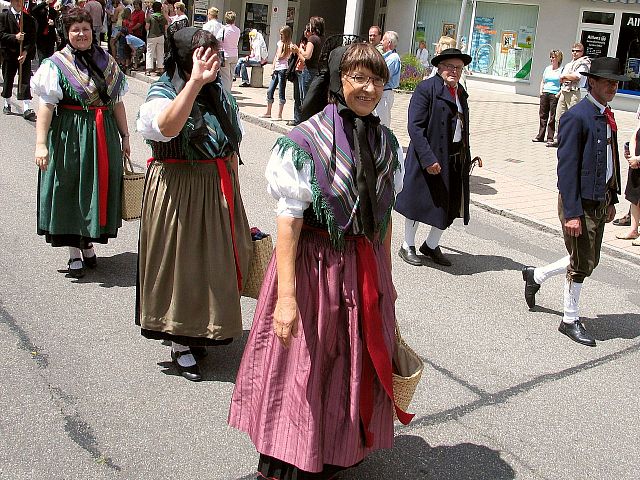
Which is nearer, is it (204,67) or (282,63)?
(204,67)

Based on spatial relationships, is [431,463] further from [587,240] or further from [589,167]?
[589,167]

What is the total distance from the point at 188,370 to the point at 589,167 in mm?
2923

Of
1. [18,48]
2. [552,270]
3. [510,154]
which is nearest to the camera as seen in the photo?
[552,270]

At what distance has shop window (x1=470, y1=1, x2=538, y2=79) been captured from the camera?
23.3 meters

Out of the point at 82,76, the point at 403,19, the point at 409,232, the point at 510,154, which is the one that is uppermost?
the point at 403,19

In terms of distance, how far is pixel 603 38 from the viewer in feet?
71.2

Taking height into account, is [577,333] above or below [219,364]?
above

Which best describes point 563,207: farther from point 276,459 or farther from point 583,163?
point 276,459

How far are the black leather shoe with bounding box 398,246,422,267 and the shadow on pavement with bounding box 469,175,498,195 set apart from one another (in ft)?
11.0

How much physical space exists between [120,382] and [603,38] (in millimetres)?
20368

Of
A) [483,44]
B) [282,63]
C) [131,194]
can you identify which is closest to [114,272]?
[131,194]

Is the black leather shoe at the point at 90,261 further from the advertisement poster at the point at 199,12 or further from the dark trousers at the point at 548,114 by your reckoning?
the advertisement poster at the point at 199,12

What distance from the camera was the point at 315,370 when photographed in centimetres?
313

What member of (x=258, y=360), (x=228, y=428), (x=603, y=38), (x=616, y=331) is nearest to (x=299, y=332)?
(x=258, y=360)
